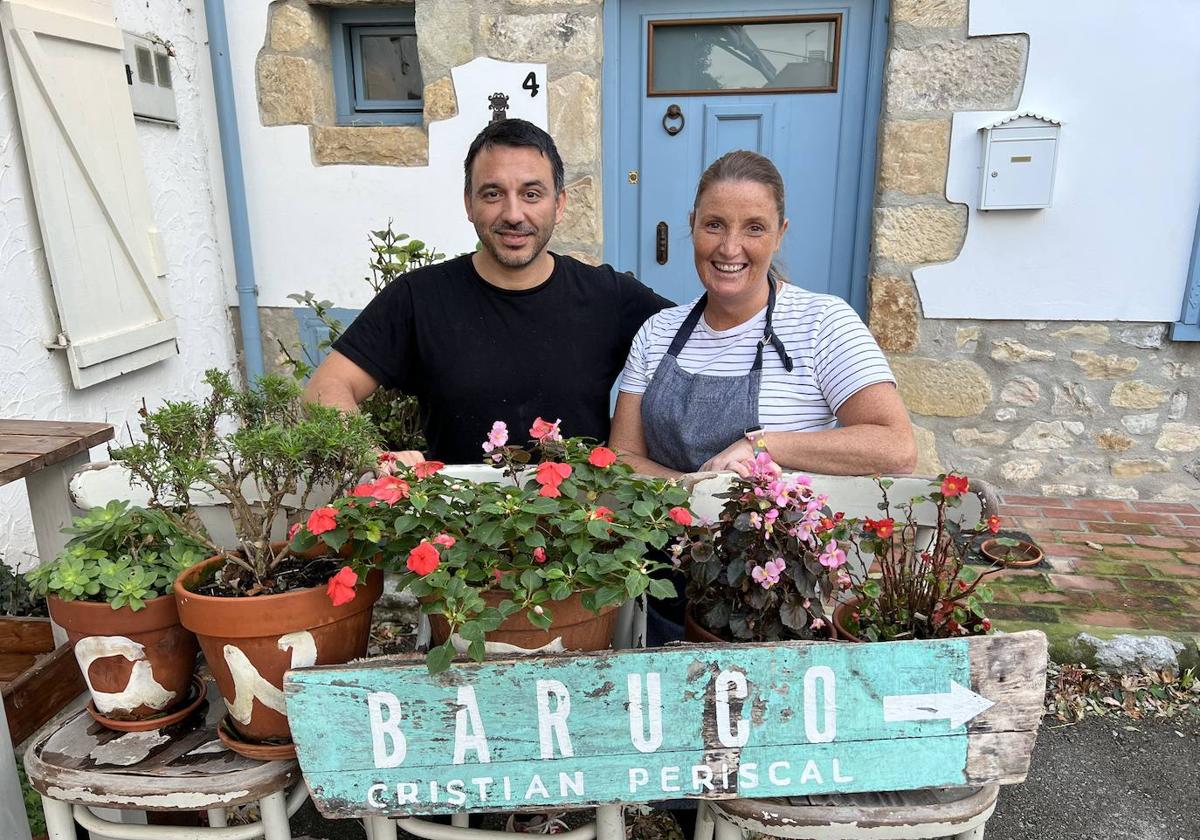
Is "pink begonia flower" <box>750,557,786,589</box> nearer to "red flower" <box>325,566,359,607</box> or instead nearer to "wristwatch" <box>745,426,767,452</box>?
"wristwatch" <box>745,426,767,452</box>

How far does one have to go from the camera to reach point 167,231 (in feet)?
11.9

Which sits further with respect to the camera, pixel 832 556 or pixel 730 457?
pixel 730 457

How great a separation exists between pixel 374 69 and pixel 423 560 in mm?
3483

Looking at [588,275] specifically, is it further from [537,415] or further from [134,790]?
[134,790]

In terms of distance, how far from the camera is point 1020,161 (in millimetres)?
3258

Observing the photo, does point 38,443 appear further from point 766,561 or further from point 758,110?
point 758,110

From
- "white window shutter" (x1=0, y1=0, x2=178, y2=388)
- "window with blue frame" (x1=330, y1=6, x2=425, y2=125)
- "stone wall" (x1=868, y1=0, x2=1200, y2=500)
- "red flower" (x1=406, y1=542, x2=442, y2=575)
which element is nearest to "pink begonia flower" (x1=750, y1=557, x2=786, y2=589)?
"red flower" (x1=406, y1=542, x2=442, y2=575)

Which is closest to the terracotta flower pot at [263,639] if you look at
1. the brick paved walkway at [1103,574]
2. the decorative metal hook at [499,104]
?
the brick paved walkway at [1103,574]

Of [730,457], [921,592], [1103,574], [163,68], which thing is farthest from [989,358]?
[163,68]

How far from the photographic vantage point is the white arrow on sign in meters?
1.12

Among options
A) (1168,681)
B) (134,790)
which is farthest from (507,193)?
(1168,681)

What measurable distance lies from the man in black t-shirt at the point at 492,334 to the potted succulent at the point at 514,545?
2.51 feet

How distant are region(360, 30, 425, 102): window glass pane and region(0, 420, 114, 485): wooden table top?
104 inches

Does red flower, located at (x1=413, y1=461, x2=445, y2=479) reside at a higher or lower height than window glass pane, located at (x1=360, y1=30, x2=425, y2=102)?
lower
